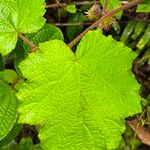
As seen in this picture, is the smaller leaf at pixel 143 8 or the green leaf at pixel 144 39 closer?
the smaller leaf at pixel 143 8

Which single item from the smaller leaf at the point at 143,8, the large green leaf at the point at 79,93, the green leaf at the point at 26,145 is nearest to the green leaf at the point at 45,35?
the large green leaf at the point at 79,93

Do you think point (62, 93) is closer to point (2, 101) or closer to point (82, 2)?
point (2, 101)

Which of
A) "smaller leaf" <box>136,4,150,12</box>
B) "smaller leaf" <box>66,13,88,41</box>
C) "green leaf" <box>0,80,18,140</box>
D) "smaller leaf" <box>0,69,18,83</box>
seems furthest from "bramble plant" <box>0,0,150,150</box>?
"smaller leaf" <box>66,13,88,41</box>

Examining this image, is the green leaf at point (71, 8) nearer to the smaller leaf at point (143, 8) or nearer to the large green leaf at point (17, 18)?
the smaller leaf at point (143, 8)

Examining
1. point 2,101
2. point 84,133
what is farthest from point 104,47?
point 2,101

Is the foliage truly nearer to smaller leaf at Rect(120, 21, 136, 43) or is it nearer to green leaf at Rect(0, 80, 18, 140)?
smaller leaf at Rect(120, 21, 136, 43)

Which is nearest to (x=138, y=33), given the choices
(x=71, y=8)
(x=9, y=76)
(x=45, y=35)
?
(x=71, y=8)

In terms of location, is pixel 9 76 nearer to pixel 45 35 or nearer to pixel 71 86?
pixel 45 35
